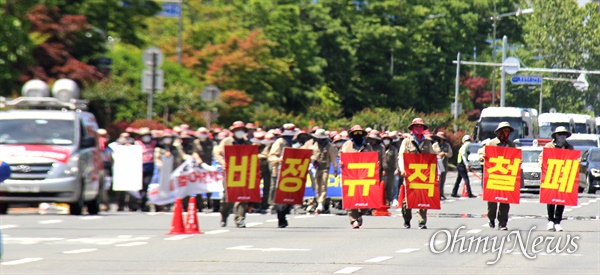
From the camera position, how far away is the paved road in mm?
15805

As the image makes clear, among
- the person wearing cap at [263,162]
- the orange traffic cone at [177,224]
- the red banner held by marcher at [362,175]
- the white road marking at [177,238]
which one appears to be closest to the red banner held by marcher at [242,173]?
the red banner held by marcher at [362,175]

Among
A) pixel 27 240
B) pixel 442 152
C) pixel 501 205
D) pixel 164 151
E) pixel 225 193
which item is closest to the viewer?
pixel 27 240

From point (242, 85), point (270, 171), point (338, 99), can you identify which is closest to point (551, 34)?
point (338, 99)

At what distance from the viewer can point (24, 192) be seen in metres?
26.4

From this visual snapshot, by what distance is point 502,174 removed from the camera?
23.0 metres

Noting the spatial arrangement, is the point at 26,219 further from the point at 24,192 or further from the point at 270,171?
the point at 270,171

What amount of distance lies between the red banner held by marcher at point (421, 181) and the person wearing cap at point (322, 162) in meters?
5.04

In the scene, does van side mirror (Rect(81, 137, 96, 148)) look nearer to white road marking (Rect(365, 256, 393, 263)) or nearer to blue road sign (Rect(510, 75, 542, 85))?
white road marking (Rect(365, 256, 393, 263))

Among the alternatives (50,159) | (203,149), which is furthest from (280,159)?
(203,149)

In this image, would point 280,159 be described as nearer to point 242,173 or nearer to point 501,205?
point 242,173

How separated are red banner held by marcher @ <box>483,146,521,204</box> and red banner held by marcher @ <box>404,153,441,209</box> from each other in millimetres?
835

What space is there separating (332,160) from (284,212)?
4833 millimetres

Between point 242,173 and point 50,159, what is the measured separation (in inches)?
186

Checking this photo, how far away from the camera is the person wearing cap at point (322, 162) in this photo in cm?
2827
